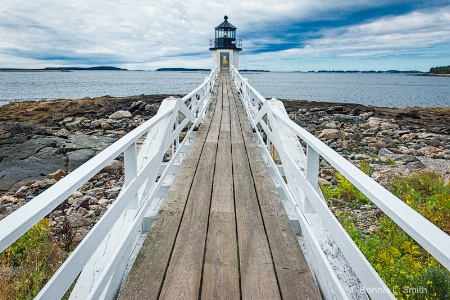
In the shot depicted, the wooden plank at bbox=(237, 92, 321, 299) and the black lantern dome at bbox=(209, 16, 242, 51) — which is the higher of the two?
the black lantern dome at bbox=(209, 16, 242, 51)

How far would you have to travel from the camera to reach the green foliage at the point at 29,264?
3725 millimetres

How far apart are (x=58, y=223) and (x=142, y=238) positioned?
3498 millimetres

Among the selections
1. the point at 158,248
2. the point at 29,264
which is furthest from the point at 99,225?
the point at 29,264

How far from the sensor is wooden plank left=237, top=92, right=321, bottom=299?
2504 millimetres

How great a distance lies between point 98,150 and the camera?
467 inches

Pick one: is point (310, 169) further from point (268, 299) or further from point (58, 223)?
point (58, 223)

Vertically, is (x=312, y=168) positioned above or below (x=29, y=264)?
above

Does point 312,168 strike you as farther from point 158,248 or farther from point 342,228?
point 158,248

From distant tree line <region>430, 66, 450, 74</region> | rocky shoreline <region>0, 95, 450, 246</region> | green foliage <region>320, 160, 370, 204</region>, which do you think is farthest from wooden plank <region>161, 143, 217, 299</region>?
distant tree line <region>430, 66, 450, 74</region>

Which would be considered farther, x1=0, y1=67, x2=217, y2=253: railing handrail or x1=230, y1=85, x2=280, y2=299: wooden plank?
x1=230, y1=85, x2=280, y2=299: wooden plank

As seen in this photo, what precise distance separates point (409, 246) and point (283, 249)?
2238mm

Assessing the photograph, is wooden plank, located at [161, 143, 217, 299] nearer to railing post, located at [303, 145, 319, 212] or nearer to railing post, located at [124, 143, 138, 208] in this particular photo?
railing post, located at [124, 143, 138, 208]

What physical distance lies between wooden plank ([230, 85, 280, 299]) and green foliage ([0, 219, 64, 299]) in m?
2.13

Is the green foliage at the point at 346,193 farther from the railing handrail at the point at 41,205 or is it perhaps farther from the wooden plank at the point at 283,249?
the railing handrail at the point at 41,205
